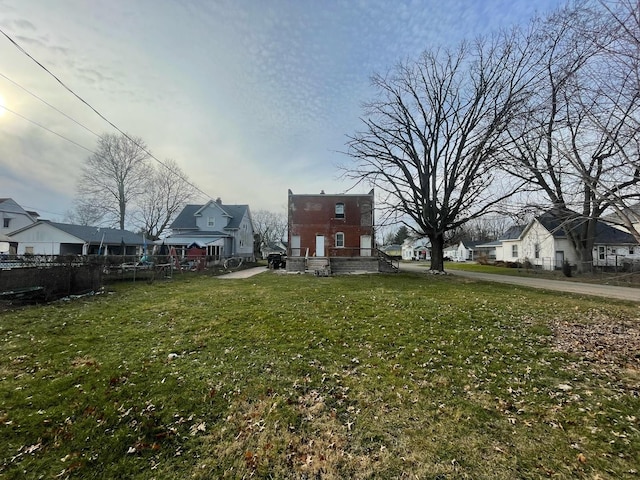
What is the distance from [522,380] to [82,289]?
1495 cm

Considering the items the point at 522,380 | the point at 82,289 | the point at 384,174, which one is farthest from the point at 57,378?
the point at 384,174

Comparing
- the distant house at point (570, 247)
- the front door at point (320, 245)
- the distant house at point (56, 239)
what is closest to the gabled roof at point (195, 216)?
the distant house at point (56, 239)

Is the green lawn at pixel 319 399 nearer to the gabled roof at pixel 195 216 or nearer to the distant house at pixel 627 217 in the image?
the distant house at pixel 627 217

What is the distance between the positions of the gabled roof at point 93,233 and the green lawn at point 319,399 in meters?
28.1

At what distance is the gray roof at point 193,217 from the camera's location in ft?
117

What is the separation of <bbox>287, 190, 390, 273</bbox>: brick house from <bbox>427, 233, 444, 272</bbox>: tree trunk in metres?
6.52

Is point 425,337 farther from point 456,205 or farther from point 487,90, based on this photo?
point 487,90

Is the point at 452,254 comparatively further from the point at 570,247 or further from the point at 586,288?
the point at 586,288

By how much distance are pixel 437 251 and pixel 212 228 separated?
25994mm

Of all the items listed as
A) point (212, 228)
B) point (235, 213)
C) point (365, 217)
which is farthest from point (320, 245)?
point (235, 213)

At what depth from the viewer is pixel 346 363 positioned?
5160 millimetres

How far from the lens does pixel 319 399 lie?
4.06 m

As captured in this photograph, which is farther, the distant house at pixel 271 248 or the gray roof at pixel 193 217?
the distant house at pixel 271 248

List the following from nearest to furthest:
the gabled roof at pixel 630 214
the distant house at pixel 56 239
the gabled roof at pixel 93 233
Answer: the gabled roof at pixel 630 214 < the distant house at pixel 56 239 < the gabled roof at pixel 93 233
